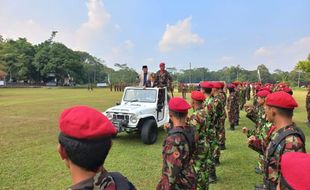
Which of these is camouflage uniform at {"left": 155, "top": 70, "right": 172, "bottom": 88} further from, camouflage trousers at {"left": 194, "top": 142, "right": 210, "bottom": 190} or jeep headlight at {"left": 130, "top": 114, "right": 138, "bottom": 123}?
camouflage trousers at {"left": 194, "top": 142, "right": 210, "bottom": 190}

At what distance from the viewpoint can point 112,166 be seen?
746cm

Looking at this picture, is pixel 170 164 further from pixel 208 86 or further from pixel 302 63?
pixel 302 63

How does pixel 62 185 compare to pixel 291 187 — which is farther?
pixel 62 185

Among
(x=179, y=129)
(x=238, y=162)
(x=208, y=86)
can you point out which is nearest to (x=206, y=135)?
(x=208, y=86)

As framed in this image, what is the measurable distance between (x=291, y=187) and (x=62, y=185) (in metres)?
5.40

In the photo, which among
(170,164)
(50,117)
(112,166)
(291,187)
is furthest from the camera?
(50,117)

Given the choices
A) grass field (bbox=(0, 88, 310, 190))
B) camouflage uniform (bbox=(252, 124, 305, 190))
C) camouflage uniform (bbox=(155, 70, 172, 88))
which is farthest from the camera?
camouflage uniform (bbox=(155, 70, 172, 88))

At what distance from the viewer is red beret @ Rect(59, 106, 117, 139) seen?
5.65 ft

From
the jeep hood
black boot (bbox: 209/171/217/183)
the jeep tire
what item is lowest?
black boot (bbox: 209/171/217/183)

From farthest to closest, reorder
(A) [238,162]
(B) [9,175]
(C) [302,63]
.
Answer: (C) [302,63] < (A) [238,162] < (B) [9,175]

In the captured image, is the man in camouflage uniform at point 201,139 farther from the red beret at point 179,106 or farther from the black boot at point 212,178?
the red beret at point 179,106

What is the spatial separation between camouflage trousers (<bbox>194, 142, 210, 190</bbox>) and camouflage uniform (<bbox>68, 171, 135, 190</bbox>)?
10.2ft

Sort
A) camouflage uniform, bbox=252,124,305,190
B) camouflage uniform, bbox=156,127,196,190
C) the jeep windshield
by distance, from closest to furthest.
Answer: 1. camouflage uniform, bbox=252,124,305,190
2. camouflage uniform, bbox=156,127,196,190
3. the jeep windshield

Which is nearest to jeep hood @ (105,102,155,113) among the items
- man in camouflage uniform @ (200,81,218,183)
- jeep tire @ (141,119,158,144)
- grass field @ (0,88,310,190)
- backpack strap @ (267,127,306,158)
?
jeep tire @ (141,119,158,144)
